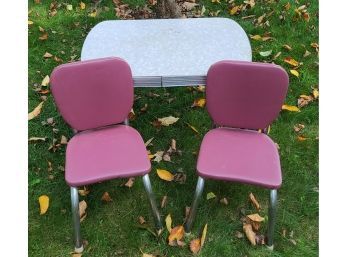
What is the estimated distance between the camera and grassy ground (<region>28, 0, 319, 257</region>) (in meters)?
2.37

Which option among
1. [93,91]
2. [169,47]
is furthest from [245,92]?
[93,91]

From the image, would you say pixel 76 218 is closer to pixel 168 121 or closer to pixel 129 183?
pixel 129 183

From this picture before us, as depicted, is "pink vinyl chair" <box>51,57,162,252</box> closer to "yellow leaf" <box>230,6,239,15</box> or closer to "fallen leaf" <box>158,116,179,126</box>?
"fallen leaf" <box>158,116,179,126</box>

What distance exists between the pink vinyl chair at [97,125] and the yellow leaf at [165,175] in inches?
16.0

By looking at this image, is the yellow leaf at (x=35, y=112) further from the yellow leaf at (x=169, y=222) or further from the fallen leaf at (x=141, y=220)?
the yellow leaf at (x=169, y=222)

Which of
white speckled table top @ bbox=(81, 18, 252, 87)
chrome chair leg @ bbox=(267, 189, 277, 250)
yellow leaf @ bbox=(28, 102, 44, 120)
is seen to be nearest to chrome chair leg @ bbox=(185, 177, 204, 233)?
chrome chair leg @ bbox=(267, 189, 277, 250)

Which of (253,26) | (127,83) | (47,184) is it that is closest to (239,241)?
(127,83)

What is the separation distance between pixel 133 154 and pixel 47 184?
2.75 feet

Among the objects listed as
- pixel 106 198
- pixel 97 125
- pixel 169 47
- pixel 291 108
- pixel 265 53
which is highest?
pixel 169 47

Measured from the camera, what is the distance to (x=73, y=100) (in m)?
2.26

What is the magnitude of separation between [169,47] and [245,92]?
65 centimetres

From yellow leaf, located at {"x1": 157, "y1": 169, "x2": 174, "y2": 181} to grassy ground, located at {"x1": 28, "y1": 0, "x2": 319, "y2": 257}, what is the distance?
0.12 ft

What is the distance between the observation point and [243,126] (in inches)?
95.0

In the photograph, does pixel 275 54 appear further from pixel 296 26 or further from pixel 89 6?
pixel 89 6
